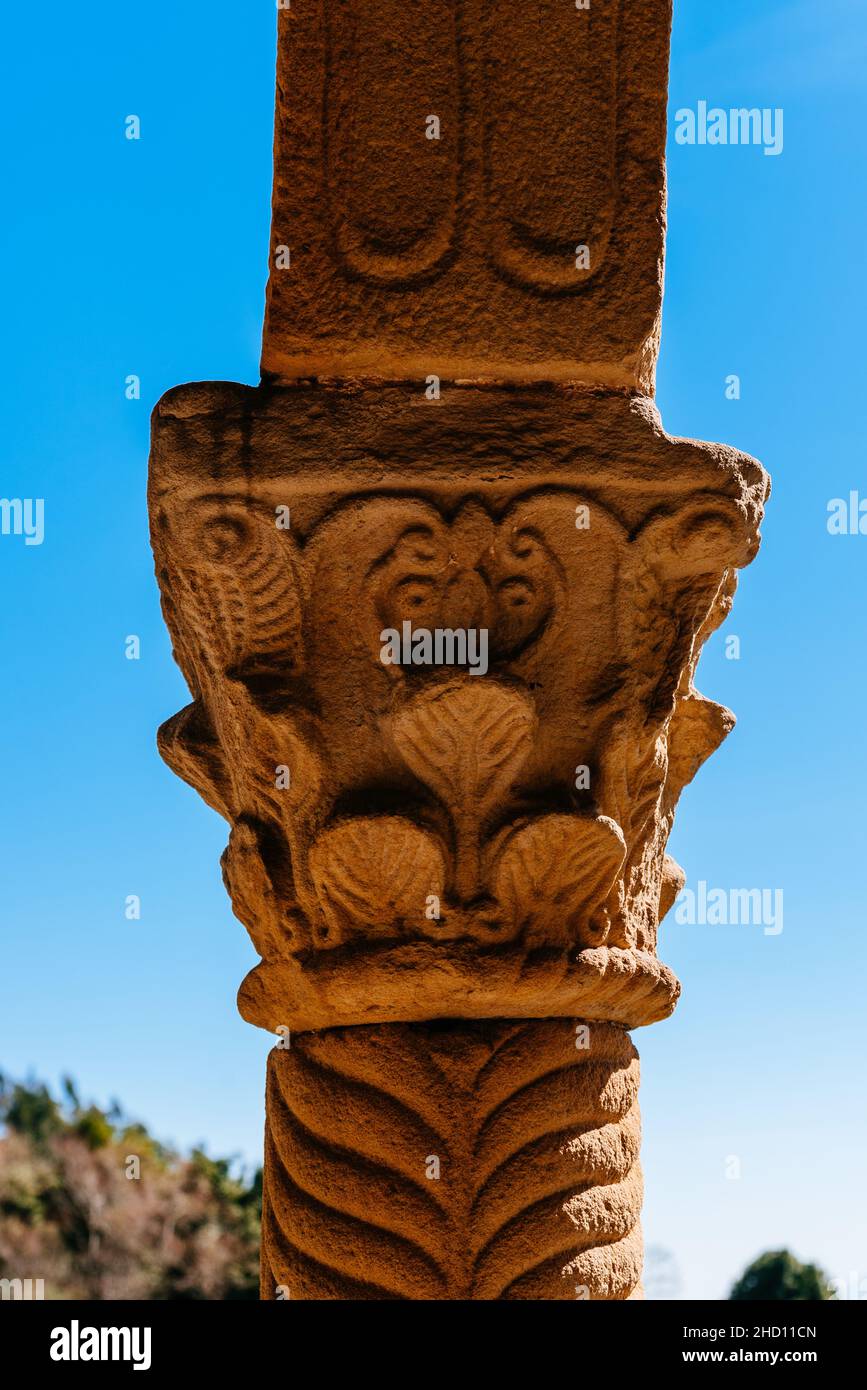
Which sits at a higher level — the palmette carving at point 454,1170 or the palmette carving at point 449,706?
the palmette carving at point 449,706

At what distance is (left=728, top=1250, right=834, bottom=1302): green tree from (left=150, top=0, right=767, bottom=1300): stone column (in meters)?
12.1

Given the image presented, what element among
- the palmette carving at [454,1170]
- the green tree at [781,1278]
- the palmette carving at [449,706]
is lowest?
the green tree at [781,1278]

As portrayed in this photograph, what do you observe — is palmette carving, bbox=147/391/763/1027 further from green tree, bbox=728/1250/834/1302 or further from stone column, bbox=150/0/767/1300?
green tree, bbox=728/1250/834/1302

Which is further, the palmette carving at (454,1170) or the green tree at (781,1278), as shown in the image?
the green tree at (781,1278)

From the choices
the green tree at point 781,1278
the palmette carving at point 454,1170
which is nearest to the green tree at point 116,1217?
the green tree at point 781,1278

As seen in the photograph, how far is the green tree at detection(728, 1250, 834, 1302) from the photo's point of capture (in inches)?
543

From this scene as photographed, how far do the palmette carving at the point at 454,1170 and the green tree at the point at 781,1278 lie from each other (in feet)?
39.4

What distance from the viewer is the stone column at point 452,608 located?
2.56 m

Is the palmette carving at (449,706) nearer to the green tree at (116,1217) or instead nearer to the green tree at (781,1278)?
the green tree at (116,1217)

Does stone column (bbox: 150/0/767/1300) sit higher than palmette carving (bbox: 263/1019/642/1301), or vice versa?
stone column (bbox: 150/0/767/1300)

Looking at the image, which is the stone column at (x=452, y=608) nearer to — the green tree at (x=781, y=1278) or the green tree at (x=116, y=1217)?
the green tree at (x=116, y=1217)

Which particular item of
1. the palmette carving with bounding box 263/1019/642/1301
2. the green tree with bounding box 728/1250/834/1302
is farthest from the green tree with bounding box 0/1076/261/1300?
the palmette carving with bounding box 263/1019/642/1301

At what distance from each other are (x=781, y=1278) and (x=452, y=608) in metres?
12.9
